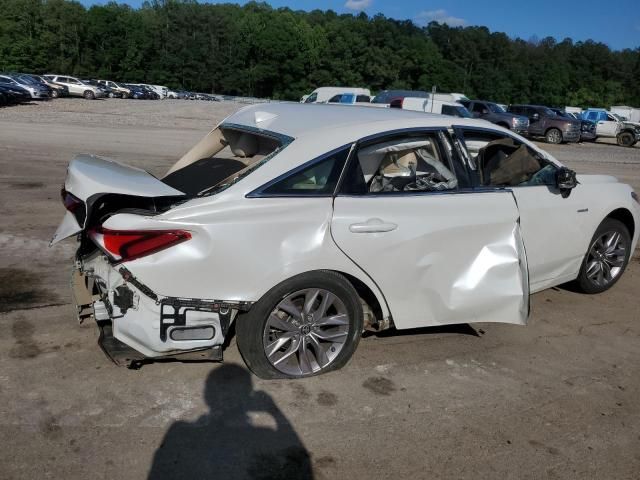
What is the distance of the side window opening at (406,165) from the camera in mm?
4094

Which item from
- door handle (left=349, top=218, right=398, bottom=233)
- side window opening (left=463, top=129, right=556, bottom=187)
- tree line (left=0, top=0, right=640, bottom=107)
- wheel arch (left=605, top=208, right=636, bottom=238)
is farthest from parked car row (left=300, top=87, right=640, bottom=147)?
tree line (left=0, top=0, right=640, bottom=107)

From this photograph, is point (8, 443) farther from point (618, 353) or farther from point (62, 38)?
point (62, 38)

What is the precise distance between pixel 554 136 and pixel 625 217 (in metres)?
26.3

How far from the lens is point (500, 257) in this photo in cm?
408

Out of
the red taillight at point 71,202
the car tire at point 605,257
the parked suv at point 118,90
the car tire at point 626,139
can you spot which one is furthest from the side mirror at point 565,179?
the parked suv at point 118,90

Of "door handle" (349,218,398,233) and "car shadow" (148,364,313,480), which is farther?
"door handle" (349,218,398,233)

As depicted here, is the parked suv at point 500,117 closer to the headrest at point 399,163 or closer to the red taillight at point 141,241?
the headrest at point 399,163

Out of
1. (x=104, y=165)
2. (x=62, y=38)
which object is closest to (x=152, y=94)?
(x=62, y=38)

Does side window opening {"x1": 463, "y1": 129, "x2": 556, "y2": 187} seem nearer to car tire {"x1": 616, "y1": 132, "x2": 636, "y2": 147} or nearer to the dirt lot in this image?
the dirt lot

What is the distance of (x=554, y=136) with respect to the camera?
97.8 ft

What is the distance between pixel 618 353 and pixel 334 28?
11989 centimetres

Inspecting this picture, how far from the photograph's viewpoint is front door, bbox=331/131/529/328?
372cm

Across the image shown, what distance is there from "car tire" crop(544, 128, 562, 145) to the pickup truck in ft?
16.7

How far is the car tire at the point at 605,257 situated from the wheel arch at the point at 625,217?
5cm
